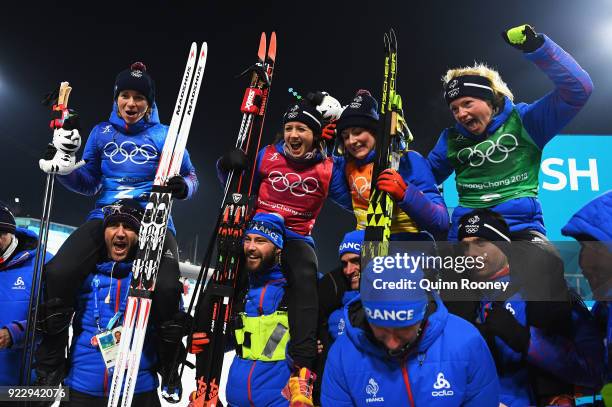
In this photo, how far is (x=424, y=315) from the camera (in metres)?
2.19

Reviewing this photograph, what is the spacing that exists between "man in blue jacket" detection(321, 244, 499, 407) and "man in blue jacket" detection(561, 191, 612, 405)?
528 millimetres

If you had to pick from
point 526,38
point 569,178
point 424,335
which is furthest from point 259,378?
point 569,178

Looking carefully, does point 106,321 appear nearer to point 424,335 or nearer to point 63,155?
point 63,155

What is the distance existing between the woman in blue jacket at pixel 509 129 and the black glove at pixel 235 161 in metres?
1.40

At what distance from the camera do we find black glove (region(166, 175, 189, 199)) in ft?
11.0

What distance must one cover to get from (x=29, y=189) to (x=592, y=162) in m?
19.8

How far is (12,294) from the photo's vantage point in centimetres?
336

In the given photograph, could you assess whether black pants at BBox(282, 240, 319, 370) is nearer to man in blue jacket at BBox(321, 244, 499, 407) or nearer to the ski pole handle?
man in blue jacket at BBox(321, 244, 499, 407)

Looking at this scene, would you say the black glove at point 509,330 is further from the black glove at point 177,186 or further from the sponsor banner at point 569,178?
the sponsor banner at point 569,178

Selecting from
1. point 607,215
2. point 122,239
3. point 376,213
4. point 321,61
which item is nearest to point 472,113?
point 376,213

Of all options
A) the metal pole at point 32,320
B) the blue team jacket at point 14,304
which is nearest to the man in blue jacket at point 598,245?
the metal pole at point 32,320

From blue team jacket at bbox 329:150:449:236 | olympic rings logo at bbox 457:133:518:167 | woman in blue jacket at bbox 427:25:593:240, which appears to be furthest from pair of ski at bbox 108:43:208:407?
olympic rings logo at bbox 457:133:518:167

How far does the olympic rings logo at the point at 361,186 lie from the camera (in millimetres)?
3221

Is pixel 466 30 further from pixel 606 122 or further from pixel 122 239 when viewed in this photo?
pixel 122 239
